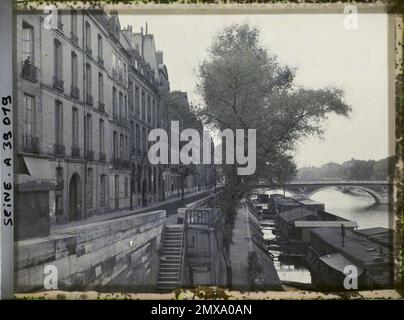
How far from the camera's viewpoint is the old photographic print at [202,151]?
3629 millimetres

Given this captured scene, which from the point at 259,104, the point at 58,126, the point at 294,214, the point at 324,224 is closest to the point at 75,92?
the point at 58,126

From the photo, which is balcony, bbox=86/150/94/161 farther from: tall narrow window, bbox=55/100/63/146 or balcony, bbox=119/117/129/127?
balcony, bbox=119/117/129/127

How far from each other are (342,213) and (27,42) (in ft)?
11.2

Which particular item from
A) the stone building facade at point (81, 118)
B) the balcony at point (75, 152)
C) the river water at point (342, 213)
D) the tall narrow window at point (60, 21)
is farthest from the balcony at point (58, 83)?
the river water at point (342, 213)

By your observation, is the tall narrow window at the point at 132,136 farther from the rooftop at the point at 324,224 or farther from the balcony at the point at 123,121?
the rooftop at the point at 324,224

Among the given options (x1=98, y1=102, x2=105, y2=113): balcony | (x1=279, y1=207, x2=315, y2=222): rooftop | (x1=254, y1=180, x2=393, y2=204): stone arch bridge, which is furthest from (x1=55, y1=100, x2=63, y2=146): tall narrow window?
(x1=279, y1=207, x2=315, y2=222): rooftop

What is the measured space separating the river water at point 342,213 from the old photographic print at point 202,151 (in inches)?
0.5

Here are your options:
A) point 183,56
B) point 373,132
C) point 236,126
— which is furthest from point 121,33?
point 373,132

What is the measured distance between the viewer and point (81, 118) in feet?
12.6

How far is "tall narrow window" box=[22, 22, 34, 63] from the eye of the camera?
359 cm

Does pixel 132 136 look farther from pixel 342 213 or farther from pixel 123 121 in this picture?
pixel 342 213

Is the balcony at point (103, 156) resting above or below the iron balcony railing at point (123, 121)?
below

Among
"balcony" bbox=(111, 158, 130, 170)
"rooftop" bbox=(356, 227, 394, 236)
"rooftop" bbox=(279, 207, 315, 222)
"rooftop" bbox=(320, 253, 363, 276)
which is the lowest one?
"rooftop" bbox=(320, 253, 363, 276)

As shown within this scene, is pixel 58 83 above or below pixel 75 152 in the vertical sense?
above
